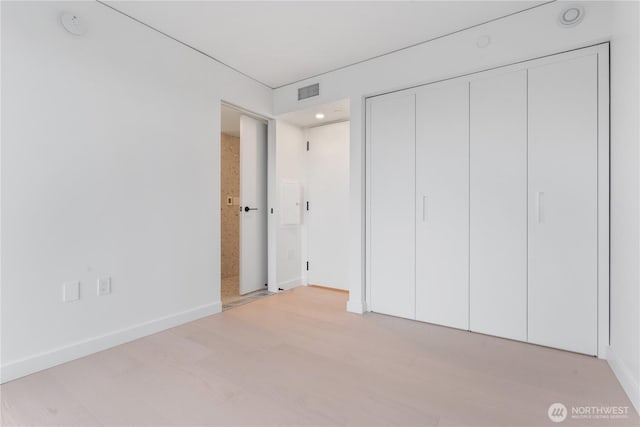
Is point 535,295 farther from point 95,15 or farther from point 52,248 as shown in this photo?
point 95,15

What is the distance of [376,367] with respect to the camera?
207 cm

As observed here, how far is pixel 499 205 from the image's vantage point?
2518 mm

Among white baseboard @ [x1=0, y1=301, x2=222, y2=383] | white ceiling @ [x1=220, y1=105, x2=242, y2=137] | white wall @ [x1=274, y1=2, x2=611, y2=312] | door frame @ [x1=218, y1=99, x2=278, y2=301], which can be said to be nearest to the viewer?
white baseboard @ [x1=0, y1=301, x2=222, y2=383]

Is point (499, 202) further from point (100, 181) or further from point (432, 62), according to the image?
point (100, 181)

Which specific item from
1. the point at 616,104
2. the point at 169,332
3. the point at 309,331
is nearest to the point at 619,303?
the point at 616,104

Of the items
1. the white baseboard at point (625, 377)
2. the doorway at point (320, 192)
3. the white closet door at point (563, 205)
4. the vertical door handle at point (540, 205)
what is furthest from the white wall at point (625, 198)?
the doorway at point (320, 192)

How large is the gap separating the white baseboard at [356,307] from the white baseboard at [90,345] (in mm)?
1417

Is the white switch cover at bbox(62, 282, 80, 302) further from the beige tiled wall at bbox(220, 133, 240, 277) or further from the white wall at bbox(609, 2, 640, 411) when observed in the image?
the white wall at bbox(609, 2, 640, 411)

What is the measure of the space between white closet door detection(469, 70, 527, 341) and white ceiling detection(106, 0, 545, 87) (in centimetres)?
54

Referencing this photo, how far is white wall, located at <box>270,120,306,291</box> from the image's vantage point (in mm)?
4047

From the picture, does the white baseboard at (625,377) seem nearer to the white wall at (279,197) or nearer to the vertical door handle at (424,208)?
the vertical door handle at (424,208)

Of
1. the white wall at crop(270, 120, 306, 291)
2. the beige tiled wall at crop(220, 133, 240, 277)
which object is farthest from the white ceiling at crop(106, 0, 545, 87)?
the beige tiled wall at crop(220, 133, 240, 277)

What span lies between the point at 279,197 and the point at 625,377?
11.0 ft

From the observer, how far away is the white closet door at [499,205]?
7.99 ft
